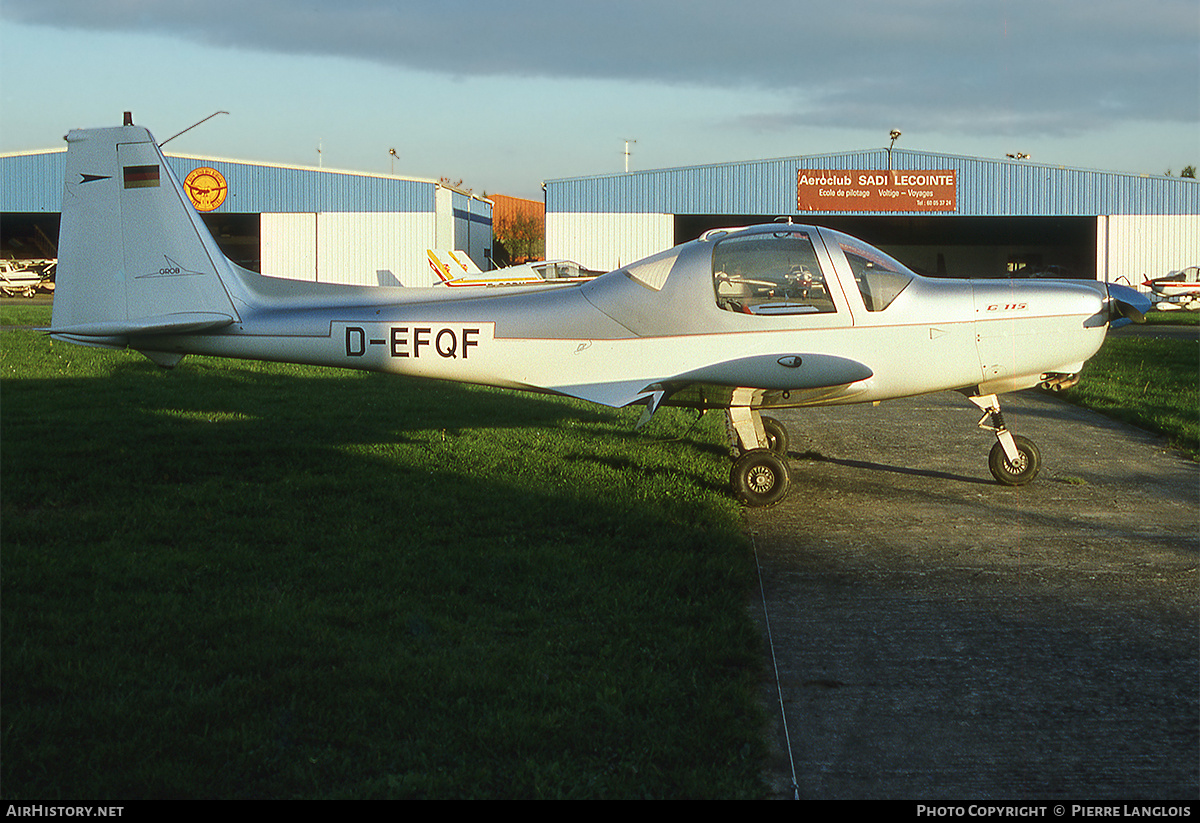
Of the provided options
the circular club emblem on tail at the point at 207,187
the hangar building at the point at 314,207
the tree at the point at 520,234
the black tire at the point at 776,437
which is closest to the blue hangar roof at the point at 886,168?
the hangar building at the point at 314,207

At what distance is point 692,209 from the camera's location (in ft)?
118

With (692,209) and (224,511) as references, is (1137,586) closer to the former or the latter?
(224,511)

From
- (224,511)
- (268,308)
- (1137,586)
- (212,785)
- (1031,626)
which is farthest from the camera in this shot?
(268,308)

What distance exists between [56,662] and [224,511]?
2.61 metres

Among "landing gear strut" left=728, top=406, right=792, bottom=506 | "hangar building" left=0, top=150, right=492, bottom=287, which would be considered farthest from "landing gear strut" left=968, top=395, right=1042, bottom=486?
"hangar building" left=0, top=150, right=492, bottom=287

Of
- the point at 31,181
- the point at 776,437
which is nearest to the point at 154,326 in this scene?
the point at 776,437

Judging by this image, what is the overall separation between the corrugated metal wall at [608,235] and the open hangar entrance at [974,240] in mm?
3515

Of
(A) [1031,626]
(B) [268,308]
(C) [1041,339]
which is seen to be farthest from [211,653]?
(C) [1041,339]

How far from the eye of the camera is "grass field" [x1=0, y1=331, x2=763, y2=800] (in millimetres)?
3420

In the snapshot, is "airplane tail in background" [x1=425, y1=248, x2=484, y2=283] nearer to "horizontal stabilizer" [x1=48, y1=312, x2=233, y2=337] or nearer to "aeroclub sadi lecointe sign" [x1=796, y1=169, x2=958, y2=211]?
"aeroclub sadi lecointe sign" [x1=796, y1=169, x2=958, y2=211]

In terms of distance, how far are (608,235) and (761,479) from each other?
2958cm

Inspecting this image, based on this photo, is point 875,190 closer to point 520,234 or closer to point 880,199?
point 880,199

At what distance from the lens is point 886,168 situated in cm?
3562

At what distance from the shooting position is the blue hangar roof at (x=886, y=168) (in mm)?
35500
